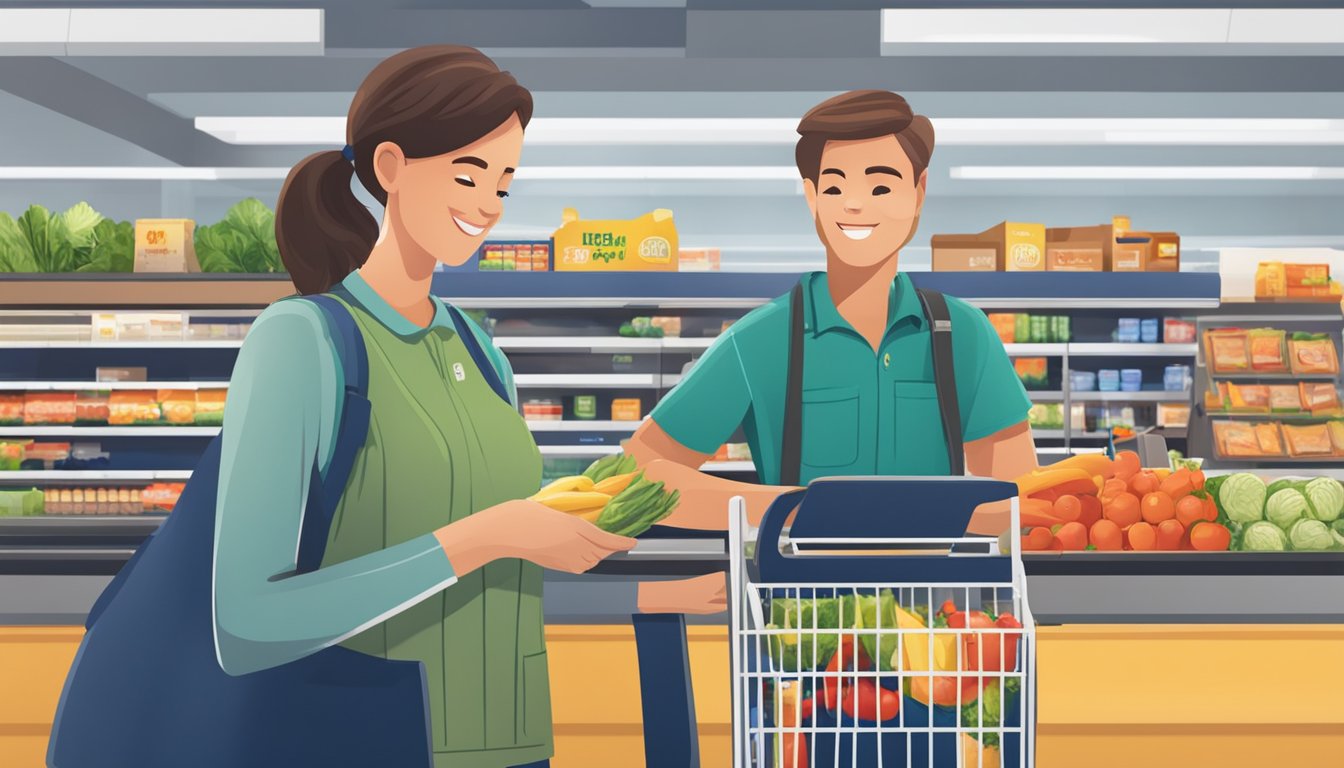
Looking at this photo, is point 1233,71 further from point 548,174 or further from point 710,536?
point 710,536

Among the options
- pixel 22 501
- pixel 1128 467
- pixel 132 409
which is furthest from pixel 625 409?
pixel 1128 467

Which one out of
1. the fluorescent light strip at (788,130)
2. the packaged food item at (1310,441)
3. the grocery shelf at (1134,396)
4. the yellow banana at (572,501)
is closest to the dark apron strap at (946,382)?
the yellow banana at (572,501)

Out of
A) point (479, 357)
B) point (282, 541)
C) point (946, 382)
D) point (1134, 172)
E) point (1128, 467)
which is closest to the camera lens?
point (282, 541)

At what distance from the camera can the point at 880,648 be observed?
4.67ft

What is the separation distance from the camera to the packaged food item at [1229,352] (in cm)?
739

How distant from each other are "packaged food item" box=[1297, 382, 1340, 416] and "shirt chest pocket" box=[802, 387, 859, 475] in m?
6.64

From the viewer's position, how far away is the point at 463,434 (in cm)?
139

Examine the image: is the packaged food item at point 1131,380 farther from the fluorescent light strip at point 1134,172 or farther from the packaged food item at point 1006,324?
the fluorescent light strip at point 1134,172

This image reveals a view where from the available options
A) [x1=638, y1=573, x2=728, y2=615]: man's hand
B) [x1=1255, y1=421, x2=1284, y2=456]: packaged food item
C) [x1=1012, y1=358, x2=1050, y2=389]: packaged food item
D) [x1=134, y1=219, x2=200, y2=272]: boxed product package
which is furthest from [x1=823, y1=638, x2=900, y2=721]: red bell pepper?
[x1=1255, y1=421, x2=1284, y2=456]: packaged food item

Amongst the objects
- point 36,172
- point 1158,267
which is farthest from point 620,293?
point 36,172

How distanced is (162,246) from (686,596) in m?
4.15

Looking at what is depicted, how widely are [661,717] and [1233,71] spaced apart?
7.71 metres

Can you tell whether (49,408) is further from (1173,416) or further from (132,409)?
(1173,416)

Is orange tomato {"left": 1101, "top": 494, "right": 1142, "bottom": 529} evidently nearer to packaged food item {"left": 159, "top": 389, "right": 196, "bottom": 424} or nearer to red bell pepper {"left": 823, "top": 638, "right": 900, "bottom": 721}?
red bell pepper {"left": 823, "top": 638, "right": 900, "bottom": 721}
